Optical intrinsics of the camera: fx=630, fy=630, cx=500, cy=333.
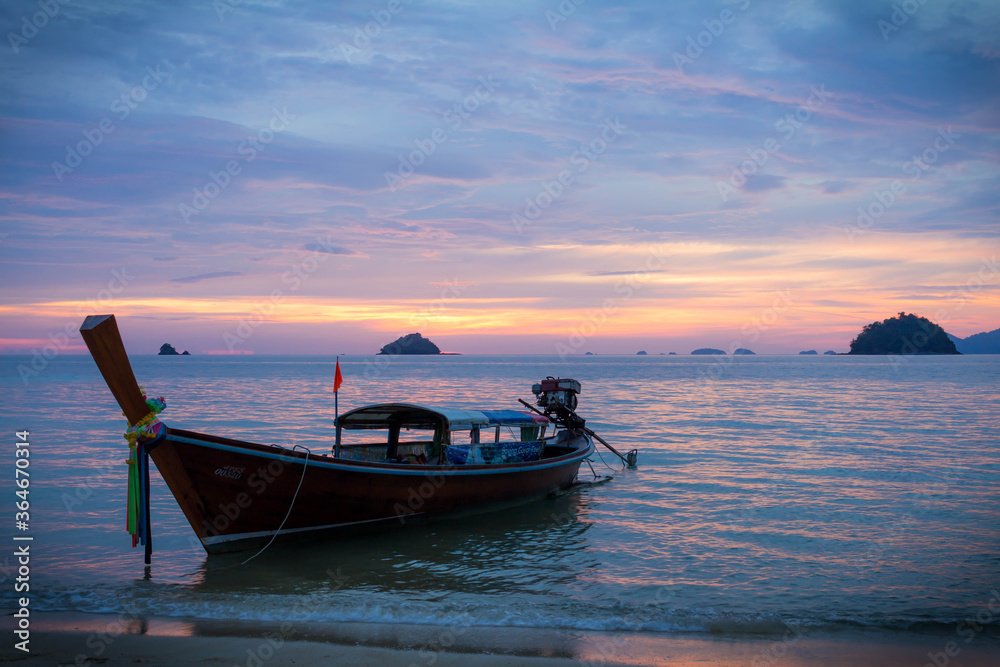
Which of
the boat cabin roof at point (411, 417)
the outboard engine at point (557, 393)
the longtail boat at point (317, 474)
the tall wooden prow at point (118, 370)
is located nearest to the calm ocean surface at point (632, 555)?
the longtail boat at point (317, 474)

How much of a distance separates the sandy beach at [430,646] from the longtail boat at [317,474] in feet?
6.48

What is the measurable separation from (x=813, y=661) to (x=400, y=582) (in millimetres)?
6491

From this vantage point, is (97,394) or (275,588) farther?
(97,394)

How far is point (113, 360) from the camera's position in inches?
349

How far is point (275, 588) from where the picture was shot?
10445 mm

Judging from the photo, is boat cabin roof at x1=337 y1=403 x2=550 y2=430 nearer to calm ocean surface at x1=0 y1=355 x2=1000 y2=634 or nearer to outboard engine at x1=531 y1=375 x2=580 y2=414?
calm ocean surface at x1=0 y1=355 x2=1000 y2=634

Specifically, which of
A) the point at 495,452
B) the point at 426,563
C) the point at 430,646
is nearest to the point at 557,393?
the point at 495,452

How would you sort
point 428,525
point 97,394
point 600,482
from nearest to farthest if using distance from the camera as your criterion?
point 428,525
point 600,482
point 97,394

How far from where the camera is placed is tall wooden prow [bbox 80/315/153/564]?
851 cm

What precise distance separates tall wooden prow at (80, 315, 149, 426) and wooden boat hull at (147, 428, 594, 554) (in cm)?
69

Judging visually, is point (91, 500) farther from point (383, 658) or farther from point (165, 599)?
point (383, 658)

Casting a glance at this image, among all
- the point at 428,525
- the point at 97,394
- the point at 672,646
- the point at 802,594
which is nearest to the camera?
the point at 672,646

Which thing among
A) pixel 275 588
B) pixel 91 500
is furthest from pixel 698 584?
pixel 91 500

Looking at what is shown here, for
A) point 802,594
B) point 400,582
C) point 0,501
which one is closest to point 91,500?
point 0,501
